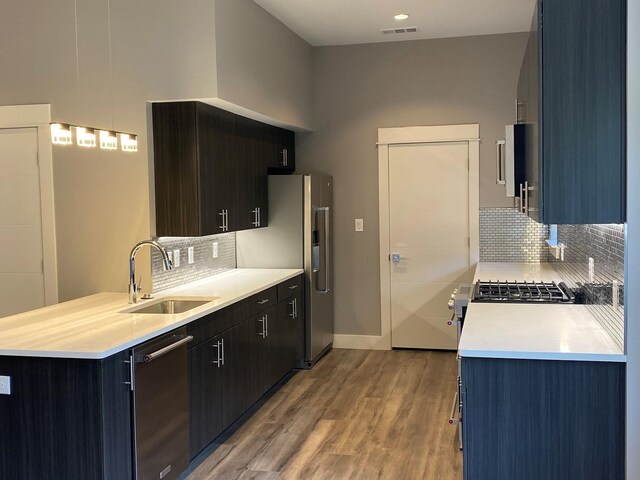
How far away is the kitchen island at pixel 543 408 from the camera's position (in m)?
2.69

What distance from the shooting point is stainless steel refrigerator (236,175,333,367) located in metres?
5.95

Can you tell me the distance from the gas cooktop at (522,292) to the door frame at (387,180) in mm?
1659

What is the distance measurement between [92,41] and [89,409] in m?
2.53

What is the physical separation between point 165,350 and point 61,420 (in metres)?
0.60

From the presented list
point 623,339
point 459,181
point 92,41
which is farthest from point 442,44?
point 623,339

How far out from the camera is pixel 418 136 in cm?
649

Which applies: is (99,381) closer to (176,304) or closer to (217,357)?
(217,357)

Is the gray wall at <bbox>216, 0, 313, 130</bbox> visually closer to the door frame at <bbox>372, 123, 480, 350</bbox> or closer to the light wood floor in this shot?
the door frame at <bbox>372, 123, 480, 350</bbox>

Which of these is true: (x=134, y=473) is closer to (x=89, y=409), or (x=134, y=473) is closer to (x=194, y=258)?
(x=89, y=409)

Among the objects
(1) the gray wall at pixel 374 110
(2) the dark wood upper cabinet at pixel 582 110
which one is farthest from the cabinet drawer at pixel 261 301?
(2) the dark wood upper cabinet at pixel 582 110

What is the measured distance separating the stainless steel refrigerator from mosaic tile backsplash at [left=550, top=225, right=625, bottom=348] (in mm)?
2233

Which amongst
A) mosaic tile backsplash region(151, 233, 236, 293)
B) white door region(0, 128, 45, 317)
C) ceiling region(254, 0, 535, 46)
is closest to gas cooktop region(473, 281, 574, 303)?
mosaic tile backsplash region(151, 233, 236, 293)

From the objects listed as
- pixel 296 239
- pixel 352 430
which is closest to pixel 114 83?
pixel 296 239

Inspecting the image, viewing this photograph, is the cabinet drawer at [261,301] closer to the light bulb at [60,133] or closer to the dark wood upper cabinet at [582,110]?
the light bulb at [60,133]
